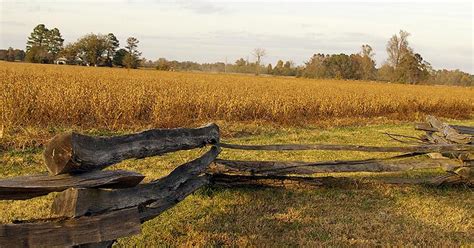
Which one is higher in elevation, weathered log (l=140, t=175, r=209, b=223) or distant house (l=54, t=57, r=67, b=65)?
distant house (l=54, t=57, r=67, b=65)

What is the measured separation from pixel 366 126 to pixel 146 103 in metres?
7.76

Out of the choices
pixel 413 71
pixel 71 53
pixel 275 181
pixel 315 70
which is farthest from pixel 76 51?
pixel 275 181

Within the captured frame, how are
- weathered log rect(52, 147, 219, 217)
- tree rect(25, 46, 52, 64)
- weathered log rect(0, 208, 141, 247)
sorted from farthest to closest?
tree rect(25, 46, 52, 64)
weathered log rect(52, 147, 219, 217)
weathered log rect(0, 208, 141, 247)

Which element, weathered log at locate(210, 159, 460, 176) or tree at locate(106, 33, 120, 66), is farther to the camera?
tree at locate(106, 33, 120, 66)

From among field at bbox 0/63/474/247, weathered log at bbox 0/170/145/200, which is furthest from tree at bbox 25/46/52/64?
weathered log at bbox 0/170/145/200

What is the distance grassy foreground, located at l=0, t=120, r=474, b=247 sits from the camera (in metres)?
4.33

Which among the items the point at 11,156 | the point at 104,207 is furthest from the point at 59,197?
the point at 11,156

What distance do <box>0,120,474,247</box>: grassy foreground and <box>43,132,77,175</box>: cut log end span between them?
171 cm

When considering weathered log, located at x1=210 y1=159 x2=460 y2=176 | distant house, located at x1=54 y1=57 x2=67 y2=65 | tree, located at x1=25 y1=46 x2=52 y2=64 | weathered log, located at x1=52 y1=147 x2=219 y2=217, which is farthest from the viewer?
distant house, located at x1=54 y1=57 x2=67 y2=65

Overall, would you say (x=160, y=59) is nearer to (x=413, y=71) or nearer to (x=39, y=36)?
(x=39, y=36)

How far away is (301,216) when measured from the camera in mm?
4984

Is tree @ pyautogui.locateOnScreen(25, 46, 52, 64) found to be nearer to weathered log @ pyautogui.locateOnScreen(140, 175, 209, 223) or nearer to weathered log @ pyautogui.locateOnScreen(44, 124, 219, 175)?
weathered log @ pyautogui.locateOnScreen(140, 175, 209, 223)

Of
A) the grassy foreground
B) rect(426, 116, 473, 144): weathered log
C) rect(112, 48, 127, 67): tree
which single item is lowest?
the grassy foreground

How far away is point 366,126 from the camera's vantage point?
14.6 meters
